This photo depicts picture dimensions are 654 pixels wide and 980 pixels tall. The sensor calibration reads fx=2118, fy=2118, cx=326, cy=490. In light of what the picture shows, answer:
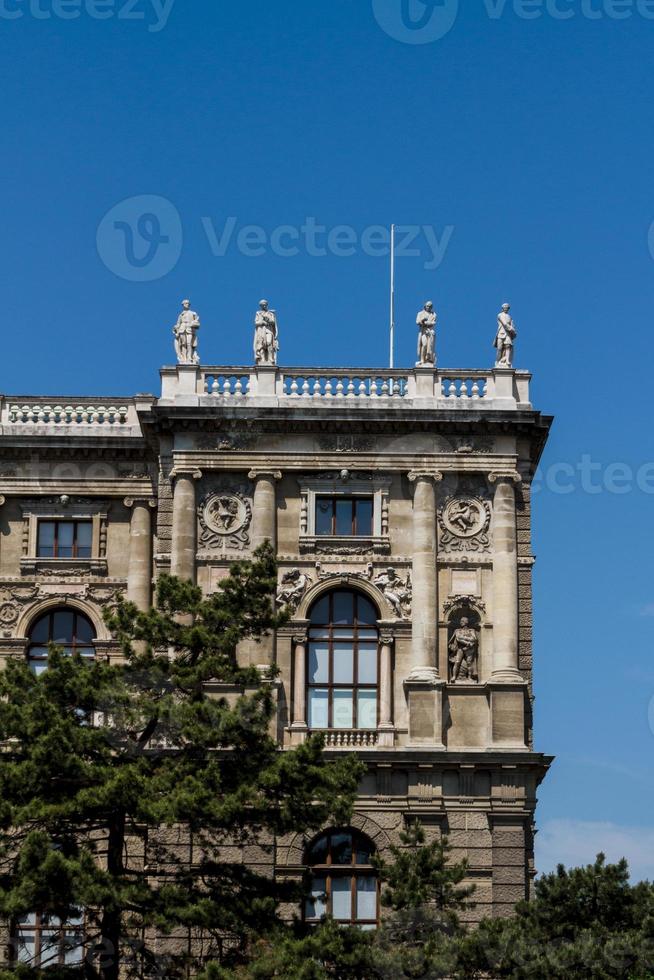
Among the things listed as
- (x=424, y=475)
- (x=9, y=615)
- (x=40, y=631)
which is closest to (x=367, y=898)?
(x=424, y=475)

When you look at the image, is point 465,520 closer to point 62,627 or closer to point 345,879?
point 345,879

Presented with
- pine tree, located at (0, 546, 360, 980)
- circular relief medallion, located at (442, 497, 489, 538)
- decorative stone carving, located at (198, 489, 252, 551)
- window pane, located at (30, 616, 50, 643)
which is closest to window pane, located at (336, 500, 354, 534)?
decorative stone carving, located at (198, 489, 252, 551)

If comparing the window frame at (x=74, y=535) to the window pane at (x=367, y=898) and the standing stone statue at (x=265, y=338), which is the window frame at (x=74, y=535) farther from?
the window pane at (x=367, y=898)

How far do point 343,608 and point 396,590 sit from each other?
4.52 ft

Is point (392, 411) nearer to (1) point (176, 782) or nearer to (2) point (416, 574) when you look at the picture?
(2) point (416, 574)

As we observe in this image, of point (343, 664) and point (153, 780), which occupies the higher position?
point (343, 664)

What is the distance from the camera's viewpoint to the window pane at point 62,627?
2096 inches

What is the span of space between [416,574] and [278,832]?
10.5 m

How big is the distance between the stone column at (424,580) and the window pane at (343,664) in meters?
Result: 1.54

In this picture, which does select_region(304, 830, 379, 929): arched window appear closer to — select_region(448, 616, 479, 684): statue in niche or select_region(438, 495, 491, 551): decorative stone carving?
select_region(448, 616, 479, 684): statue in niche

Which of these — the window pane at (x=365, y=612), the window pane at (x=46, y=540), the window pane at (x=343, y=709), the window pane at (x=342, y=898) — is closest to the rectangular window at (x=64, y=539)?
the window pane at (x=46, y=540)

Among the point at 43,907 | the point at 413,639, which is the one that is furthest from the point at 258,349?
the point at 43,907

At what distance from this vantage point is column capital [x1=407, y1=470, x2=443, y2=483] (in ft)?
170

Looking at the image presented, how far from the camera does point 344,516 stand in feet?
171
